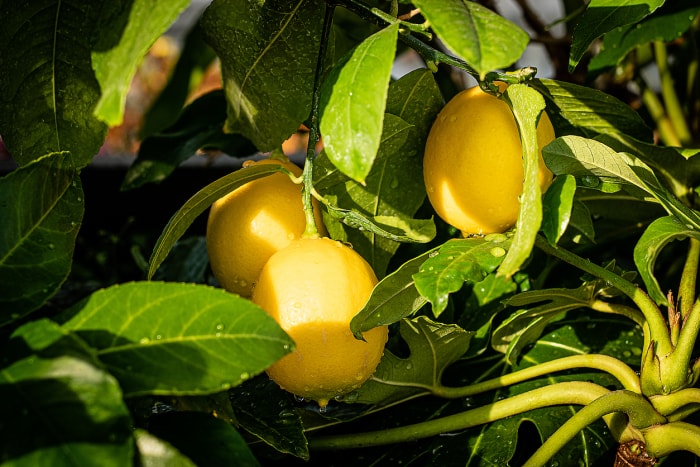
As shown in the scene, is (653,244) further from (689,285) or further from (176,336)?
(176,336)

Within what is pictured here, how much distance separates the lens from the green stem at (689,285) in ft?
1.81

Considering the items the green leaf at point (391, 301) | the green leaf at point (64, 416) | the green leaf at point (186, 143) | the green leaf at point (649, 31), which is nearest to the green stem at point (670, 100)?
the green leaf at point (649, 31)

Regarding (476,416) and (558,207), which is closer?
(558,207)

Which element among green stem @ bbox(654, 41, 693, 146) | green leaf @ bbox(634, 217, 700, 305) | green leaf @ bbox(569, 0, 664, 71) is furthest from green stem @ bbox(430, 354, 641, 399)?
green stem @ bbox(654, 41, 693, 146)

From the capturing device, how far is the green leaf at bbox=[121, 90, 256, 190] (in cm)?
89

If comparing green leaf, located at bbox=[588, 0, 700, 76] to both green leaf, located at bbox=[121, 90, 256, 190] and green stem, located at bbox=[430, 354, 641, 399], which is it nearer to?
green stem, located at bbox=[430, 354, 641, 399]

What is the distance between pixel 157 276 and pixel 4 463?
0.60 metres

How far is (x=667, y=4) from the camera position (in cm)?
73

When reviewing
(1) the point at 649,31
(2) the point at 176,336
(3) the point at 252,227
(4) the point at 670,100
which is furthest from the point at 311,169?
(4) the point at 670,100

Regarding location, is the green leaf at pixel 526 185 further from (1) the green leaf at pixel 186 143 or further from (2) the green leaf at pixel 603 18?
(1) the green leaf at pixel 186 143

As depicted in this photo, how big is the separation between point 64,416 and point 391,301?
0.23 meters

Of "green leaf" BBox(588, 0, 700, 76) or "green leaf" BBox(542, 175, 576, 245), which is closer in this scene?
"green leaf" BBox(542, 175, 576, 245)

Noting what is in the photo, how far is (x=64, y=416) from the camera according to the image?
0.99 ft

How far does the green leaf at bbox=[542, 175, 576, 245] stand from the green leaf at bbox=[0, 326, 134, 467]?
0.82ft
